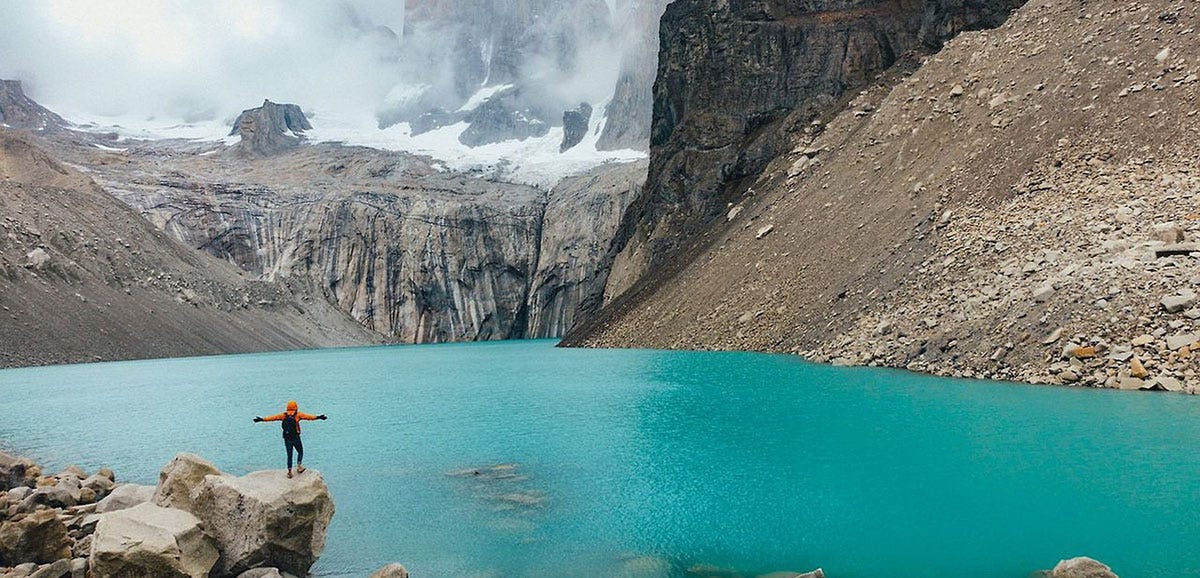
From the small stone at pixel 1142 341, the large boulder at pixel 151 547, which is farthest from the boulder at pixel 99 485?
the small stone at pixel 1142 341

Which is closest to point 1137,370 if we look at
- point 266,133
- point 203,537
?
point 203,537

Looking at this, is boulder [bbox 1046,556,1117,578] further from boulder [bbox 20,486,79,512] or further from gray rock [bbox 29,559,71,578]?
boulder [bbox 20,486,79,512]

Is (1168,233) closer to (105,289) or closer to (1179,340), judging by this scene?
(1179,340)

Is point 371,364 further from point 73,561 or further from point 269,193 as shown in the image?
Result: point 269,193

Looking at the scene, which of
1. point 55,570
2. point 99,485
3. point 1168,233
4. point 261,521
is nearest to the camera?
point 55,570

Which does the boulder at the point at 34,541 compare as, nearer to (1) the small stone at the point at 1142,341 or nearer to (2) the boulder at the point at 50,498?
(2) the boulder at the point at 50,498

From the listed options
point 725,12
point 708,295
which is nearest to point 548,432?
point 708,295
